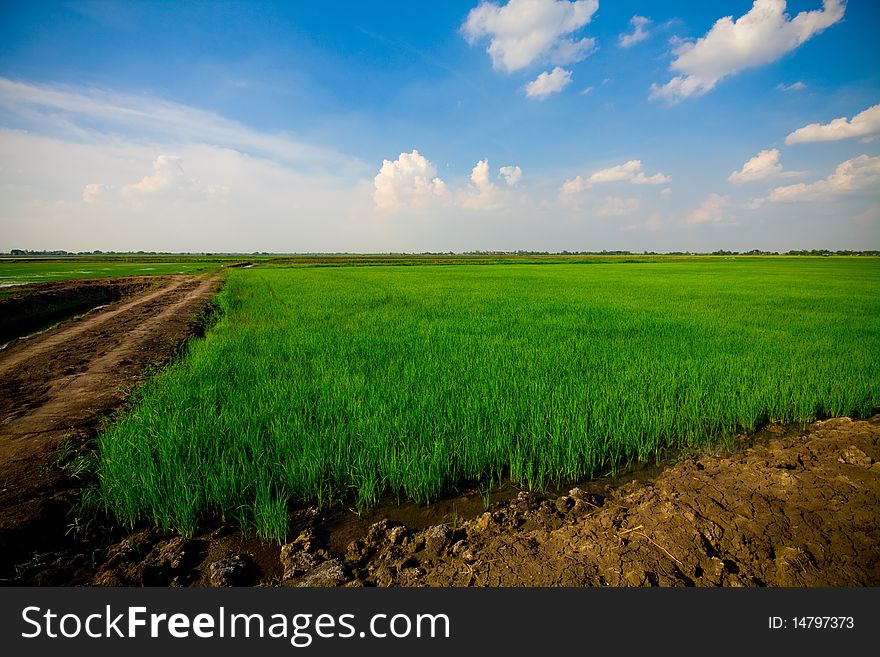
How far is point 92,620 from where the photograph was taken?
1918 mm

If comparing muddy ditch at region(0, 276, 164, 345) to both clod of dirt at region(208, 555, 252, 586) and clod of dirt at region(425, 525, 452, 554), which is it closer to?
clod of dirt at region(208, 555, 252, 586)

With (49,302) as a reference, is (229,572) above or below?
below

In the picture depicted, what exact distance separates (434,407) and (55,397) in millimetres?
5114

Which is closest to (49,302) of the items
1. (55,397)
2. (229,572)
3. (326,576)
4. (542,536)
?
(55,397)

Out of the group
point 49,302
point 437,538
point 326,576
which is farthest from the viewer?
point 49,302

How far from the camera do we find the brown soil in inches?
82.4

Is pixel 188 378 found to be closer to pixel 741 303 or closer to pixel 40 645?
pixel 40 645

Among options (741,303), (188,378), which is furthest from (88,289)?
(741,303)

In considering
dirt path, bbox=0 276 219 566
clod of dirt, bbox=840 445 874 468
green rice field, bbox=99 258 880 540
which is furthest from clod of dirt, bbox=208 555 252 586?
clod of dirt, bbox=840 445 874 468

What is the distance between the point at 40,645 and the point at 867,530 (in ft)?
14.4

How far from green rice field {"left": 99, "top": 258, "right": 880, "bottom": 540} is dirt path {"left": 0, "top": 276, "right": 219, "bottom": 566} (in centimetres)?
39

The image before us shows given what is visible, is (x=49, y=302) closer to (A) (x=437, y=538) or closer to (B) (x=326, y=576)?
(B) (x=326, y=576)

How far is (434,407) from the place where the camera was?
4.25m

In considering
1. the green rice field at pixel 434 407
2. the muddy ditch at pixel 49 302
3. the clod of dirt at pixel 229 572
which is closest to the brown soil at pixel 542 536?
the clod of dirt at pixel 229 572
